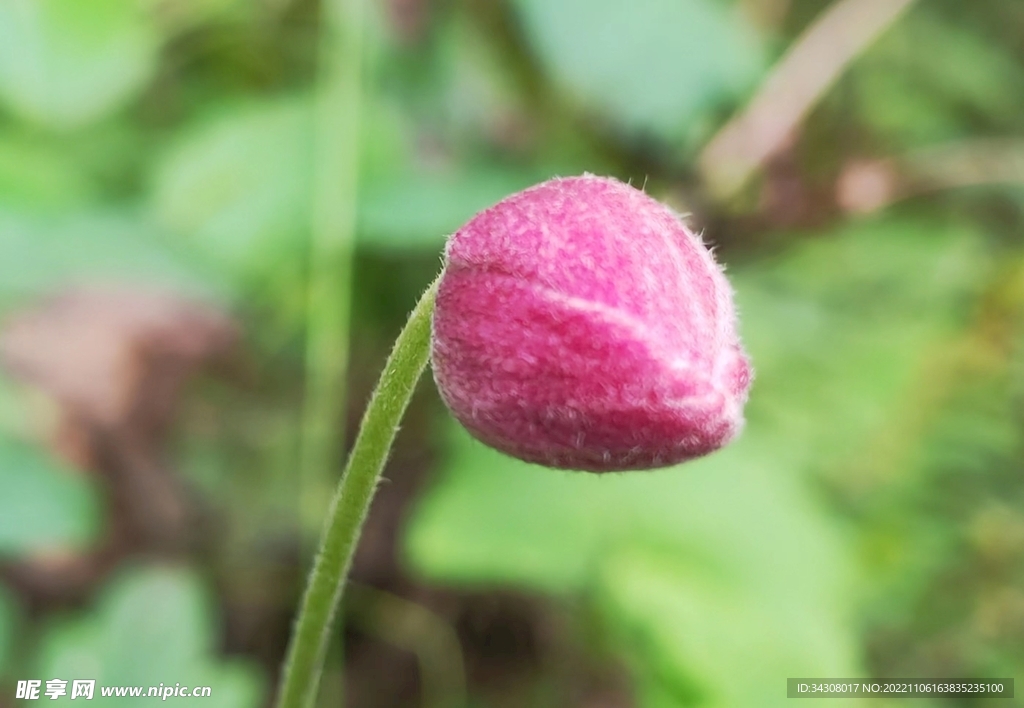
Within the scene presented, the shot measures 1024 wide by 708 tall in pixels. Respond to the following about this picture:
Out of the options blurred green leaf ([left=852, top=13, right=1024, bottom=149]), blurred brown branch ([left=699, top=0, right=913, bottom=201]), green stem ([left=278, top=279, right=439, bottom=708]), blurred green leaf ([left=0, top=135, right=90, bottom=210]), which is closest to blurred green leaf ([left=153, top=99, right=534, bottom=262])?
blurred green leaf ([left=0, top=135, right=90, bottom=210])

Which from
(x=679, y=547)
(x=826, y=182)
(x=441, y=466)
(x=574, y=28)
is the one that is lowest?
(x=679, y=547)

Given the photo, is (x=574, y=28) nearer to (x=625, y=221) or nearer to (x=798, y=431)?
(x=798, y=431)

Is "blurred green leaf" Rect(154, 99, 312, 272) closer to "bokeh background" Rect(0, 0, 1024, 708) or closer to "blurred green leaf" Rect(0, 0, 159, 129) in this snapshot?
"bokeh background" Rect(0, 0, 1024, 708)

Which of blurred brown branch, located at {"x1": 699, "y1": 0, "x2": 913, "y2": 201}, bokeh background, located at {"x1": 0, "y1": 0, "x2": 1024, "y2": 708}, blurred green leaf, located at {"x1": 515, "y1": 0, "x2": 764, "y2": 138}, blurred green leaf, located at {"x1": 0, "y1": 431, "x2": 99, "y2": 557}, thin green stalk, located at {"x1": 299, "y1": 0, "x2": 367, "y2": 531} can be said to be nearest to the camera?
blurred green leaf, located at {"x1": 0, "y1": 431, "x2": 99, "y2": 557}

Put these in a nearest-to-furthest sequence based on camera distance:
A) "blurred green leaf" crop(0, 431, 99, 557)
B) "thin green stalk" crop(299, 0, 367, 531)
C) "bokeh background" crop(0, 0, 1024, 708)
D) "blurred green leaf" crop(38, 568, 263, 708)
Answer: "blurred green leaf" crop(38, 568, 263, 708), "blurred green leaf" crop(0, 431, 99, 557), "bokeh background" crop(0, 0, 1024, 708), "thin green stalk" crop(299, 0, 367, 531)

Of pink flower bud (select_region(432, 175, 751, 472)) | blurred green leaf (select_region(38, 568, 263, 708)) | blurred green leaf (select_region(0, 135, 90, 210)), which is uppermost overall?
blurred green leaf (select_region(0, 135, 90, 210))

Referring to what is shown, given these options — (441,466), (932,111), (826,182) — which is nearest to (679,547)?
(441,466)

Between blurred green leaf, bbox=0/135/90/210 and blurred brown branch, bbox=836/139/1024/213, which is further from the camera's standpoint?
blurred brown branch, bbox=836/139/1024/213
